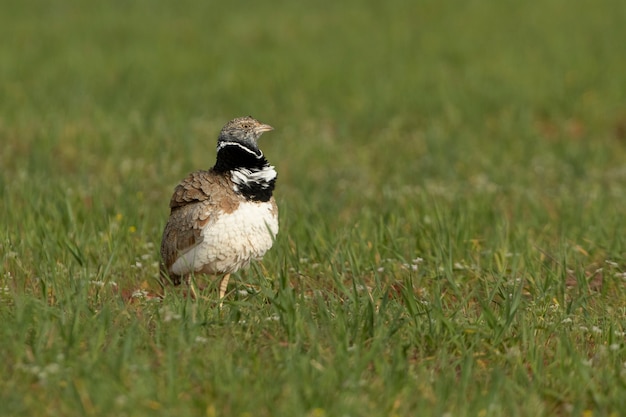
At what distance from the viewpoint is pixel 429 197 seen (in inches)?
376

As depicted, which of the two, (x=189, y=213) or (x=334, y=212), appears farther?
(x=334, y=212)

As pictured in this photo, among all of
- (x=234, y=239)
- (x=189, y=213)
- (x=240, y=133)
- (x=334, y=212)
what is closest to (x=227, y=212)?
(x=234, y=239)

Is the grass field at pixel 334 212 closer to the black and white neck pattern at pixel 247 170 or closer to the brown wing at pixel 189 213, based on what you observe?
the brown wing at pixel 189 213

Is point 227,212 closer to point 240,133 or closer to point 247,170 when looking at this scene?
point 247,170

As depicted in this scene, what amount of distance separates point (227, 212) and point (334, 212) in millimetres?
2873

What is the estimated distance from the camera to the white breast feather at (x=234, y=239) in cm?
643

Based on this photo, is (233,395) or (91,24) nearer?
(233,395)

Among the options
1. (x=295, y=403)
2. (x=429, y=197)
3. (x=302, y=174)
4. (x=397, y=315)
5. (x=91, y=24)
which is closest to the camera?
(x=295, y=403)

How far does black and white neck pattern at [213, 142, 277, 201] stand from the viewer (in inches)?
258

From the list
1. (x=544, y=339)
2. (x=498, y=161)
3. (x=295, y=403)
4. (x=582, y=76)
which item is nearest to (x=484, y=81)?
(x=582, y=76)

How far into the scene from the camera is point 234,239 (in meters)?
6.43

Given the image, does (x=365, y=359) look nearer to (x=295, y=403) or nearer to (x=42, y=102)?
(x=295, y=403)

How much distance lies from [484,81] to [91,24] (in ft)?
27.1

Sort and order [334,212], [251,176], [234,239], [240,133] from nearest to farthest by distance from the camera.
Answer: 1. [234,239]
2. [251,176]
3. [240,133]
4. [334,212]
